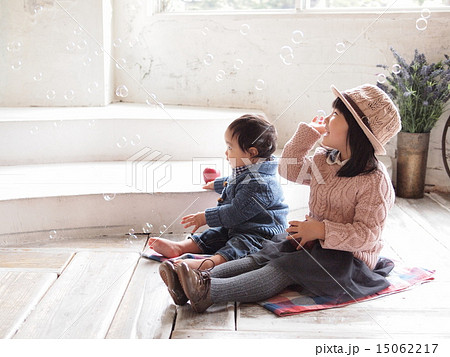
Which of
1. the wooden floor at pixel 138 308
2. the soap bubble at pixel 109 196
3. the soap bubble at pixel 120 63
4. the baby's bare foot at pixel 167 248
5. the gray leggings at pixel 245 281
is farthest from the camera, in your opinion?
the soap bubble at pixel 120 63

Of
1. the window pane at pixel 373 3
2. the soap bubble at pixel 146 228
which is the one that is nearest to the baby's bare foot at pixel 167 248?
Answer: the soap bubble at pixel 146 228

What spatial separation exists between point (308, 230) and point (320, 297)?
0.17m

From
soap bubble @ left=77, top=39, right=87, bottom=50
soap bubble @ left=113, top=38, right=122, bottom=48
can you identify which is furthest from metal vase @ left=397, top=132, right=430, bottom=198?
soap bubble @ left=77, top=39, right=87, bottom=50

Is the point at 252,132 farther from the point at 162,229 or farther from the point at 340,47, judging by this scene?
the point at 340,47

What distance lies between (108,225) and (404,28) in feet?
4.98

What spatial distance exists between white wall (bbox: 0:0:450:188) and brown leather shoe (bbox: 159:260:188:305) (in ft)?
4.80

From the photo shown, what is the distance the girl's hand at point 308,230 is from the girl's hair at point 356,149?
0.15 metres

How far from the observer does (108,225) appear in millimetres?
1985

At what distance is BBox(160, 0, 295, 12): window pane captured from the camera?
2732mm

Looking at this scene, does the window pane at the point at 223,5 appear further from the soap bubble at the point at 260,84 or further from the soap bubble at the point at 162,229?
the soap bubble at the point at 162,229

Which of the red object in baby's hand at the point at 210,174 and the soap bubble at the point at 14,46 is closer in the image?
the red object in baby's hand at the point at 210,174

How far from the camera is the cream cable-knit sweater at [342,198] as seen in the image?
1.44 metres

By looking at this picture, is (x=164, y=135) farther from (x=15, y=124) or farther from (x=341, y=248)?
(x=341, y=248)

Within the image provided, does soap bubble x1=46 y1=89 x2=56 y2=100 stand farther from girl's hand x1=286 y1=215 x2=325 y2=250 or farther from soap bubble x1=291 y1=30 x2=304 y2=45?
girl's hand x1=286 y1=215 x2=325 y2=250
